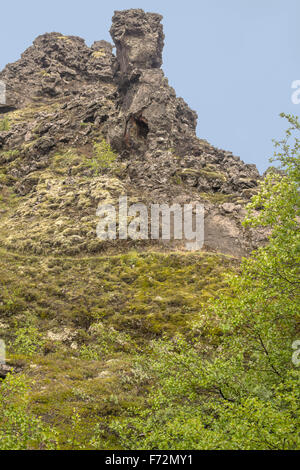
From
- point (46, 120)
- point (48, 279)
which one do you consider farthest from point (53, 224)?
point (46, 120)

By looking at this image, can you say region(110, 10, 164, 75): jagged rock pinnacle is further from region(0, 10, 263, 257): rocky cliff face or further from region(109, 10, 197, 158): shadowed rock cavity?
region(0, 10, 263, 257): rocky cliff face

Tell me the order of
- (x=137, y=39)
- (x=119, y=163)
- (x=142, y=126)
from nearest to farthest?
(x=119, y=163)
(x=142, y=126)
(x=137, y=39)

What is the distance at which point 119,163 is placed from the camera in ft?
195

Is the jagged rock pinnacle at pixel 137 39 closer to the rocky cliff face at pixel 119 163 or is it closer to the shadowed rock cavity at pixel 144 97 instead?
the shadowed rock cavity at pixel 144 97

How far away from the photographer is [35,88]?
108 m

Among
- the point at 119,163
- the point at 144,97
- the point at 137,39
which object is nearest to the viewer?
the point at 119,163

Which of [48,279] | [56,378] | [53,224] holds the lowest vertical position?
[56,378]

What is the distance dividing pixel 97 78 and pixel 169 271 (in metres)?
97.2

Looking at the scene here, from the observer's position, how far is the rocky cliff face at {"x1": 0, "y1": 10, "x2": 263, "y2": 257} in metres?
44.2

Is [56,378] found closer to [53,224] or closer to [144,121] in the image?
[53,224]

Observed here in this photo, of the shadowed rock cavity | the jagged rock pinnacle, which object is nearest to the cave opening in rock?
the shadowed rock cavity

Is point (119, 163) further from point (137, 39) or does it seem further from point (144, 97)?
point (137, 39)

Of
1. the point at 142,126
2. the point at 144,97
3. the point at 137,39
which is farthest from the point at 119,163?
the point at 137,39

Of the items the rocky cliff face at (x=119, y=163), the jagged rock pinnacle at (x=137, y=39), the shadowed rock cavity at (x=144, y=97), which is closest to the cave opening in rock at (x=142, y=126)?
the shadowed rock cavity at (x=144, y=97)
